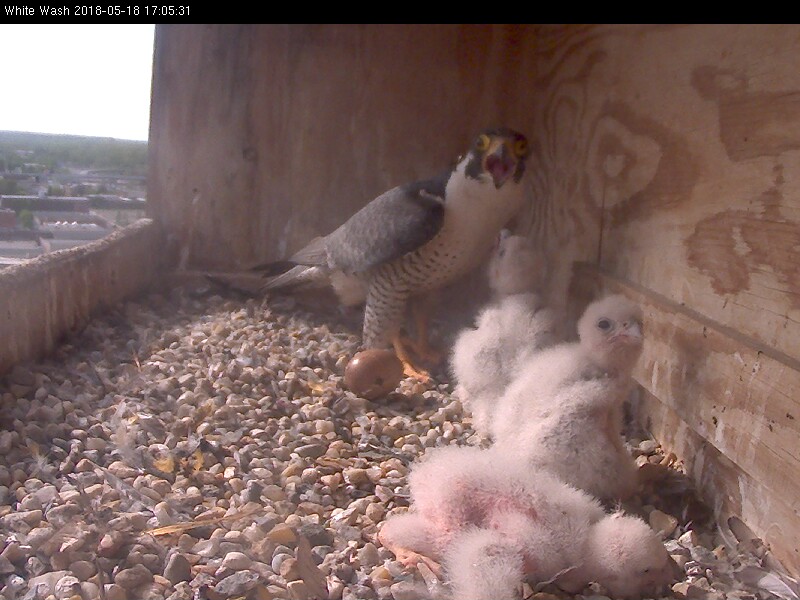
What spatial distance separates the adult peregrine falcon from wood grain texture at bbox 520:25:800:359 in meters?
0.25

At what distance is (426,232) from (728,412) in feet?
3.69

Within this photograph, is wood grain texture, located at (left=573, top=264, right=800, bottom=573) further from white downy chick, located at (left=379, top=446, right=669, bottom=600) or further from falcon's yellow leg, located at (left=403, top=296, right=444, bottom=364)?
falcon's yellow leg, located at (left=403, top=296, right=444, bottom=364)

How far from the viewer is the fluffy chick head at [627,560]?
1119 millimetres

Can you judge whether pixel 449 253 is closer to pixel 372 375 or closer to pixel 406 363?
pixel 406 363

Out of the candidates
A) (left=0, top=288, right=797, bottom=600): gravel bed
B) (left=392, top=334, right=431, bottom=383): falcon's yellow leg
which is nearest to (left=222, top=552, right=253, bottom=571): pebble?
(left=0, top=288, right=797, bottom=600): gravel bed

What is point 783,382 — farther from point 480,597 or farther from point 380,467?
point 380,467

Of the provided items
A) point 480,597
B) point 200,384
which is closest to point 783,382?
point 480,597

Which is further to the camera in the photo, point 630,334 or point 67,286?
point 67,286

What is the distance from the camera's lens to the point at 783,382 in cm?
119

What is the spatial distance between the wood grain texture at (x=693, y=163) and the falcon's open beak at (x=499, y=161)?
0.23m

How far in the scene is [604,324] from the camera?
1519 millimetres

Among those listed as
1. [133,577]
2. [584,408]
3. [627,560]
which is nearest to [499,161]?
[584,408]

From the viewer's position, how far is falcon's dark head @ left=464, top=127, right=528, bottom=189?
223 cm

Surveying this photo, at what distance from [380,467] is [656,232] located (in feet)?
2.90
